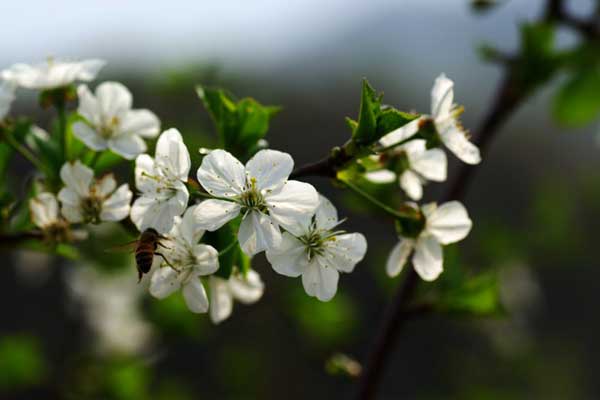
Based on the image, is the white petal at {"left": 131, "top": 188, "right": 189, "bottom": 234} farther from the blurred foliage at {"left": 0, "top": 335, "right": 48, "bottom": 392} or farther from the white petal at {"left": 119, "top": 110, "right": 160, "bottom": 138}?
the blurred foliage at {"left": 0, "top": 335, "right": 48, "bottom": 392}

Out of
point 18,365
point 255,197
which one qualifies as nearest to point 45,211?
point 255,197

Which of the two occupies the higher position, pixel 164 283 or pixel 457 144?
pixel 457 144

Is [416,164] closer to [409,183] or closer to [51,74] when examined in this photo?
[409,183]

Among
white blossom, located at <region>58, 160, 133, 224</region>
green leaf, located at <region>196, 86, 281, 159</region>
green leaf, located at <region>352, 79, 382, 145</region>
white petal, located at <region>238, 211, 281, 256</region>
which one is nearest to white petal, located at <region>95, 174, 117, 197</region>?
white blossom, located at <region>58, 160, 133, 224</region>

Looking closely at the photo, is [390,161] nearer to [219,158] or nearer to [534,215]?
[219,158]

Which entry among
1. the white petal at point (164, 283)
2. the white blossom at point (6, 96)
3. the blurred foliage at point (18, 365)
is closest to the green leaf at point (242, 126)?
the white petal at point (164, 283)

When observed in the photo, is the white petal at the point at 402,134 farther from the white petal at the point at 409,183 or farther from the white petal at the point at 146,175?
the white petal at the point at 146,175
